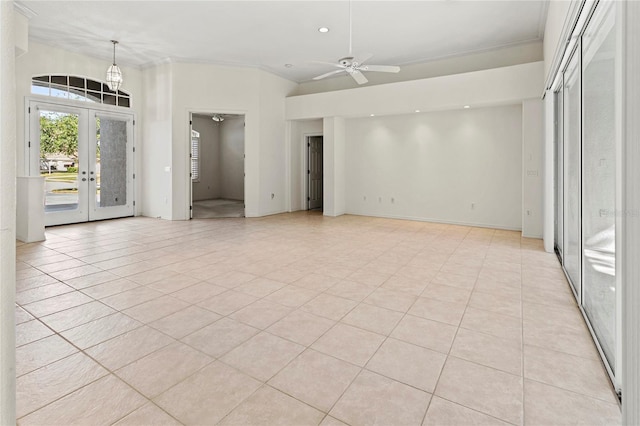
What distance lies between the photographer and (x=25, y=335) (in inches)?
101

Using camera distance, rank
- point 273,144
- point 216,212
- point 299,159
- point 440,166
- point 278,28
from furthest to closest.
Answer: point 299,159
point 216,212
point 273,144
point 440,166
point 278,28

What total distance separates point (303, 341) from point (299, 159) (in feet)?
26.2

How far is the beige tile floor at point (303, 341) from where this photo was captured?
1.79 metres

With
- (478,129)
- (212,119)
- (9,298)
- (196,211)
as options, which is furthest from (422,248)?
(212,119)

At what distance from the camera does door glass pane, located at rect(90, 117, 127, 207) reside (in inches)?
317

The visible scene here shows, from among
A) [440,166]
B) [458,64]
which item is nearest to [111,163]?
[440,166]

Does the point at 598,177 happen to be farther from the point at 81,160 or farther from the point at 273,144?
the point at 81,160

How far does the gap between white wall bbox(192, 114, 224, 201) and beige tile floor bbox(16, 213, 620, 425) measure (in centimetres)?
861

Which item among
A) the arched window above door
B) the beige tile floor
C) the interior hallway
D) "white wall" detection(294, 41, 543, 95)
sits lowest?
the beige tile floor

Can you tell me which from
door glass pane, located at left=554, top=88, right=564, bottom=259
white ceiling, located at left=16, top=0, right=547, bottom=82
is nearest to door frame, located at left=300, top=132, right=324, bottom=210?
white ceiling, located at left=16, top=0, right=547, bottom=82

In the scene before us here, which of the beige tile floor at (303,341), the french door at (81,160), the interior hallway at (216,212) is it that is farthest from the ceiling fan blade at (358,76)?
the french door at (81,160)

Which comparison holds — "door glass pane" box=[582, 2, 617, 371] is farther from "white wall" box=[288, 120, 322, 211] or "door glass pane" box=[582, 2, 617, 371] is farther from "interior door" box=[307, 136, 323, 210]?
"interior door" box=[307, 136, 323, 210]

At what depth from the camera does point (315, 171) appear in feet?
34.4

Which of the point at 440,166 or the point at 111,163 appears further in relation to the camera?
the point at 111,163
